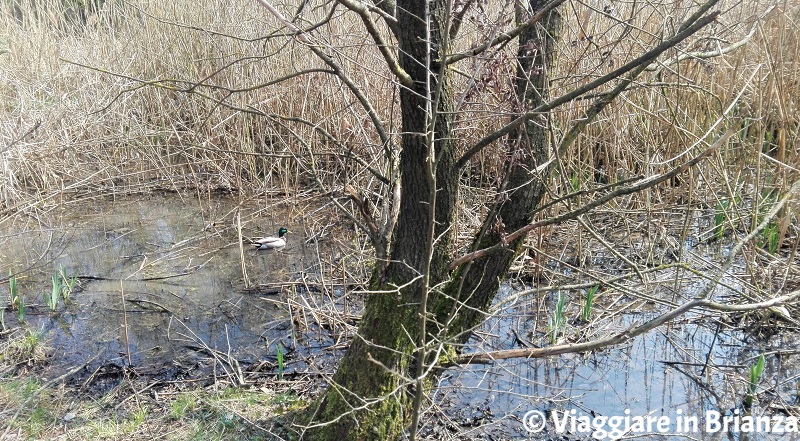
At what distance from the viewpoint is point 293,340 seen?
12.1ft

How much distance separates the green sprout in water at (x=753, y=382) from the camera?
275 cm

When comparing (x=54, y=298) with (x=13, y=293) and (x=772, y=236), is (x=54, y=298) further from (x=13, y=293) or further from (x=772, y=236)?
(x=772, y=236)

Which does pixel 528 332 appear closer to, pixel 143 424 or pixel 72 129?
pixel 143 424

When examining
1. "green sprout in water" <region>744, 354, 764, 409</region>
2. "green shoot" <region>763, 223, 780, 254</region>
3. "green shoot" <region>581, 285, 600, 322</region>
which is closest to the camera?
"green sprout in water" <region>744, 354, 764, 409</region>

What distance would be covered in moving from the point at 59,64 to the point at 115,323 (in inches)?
162

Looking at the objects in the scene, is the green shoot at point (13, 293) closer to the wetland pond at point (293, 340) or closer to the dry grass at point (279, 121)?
the wetland pond at point (293, 340)

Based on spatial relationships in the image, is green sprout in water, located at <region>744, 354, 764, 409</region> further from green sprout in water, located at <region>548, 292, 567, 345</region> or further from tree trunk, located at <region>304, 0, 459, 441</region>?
tree trunk, located at <region>304, 0, 459, 441</region>

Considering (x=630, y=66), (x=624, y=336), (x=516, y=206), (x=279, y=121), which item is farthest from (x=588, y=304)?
(x=279, y=121)

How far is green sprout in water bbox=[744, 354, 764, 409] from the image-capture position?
9.02ft

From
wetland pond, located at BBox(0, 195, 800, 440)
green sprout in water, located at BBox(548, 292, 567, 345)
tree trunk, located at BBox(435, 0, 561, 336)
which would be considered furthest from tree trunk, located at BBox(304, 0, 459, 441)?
green sprout in water, located at BBox(548, 292, 567, 345)

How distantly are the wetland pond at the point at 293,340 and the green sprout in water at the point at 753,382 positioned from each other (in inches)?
1.7

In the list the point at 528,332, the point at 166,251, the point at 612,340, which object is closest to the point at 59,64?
the point at 166,251

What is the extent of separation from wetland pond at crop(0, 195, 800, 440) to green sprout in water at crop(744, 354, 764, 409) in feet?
0.14

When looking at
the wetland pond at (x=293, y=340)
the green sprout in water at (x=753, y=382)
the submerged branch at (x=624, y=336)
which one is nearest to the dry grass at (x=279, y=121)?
the wetland pond at (x=293, y=340)
